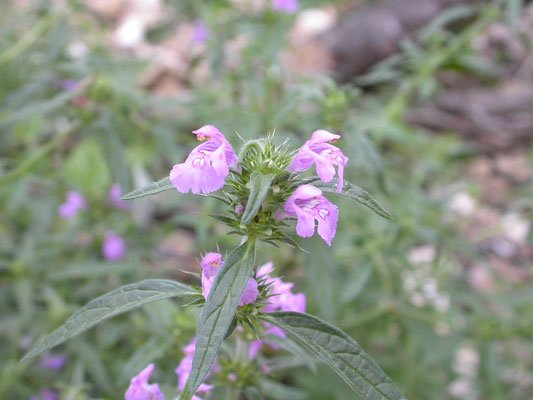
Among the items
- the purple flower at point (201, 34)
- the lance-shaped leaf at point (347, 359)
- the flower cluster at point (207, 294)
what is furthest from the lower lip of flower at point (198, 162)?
the purple flower at point (201, 34)

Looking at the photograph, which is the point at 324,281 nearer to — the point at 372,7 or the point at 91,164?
the point at 91,164

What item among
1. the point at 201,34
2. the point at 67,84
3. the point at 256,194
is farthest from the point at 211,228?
the point at 256,194

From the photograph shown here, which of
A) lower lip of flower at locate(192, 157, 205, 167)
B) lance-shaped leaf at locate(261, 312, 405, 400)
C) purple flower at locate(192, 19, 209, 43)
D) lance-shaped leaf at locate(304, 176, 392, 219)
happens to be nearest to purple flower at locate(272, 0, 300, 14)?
purple flower at locate(192, 19, 209, 43)

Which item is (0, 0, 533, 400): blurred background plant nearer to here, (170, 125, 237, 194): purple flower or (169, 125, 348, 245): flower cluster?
(169, 125, 348, 245): flower cluster

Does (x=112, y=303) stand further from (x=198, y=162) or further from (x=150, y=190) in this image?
(x=198, y=162)

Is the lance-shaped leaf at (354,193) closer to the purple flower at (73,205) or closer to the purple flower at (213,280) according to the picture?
the purple flower at (213,280)
